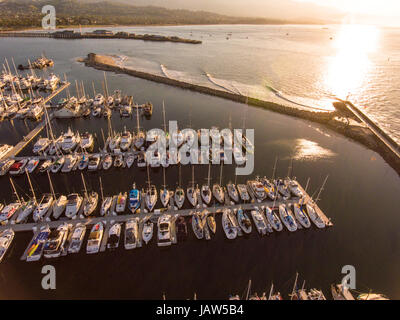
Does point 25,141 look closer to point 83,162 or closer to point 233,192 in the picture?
point 83,162

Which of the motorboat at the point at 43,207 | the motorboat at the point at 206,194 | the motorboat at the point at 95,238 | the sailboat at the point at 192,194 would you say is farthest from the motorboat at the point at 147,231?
the motorboat at the point at 43,207

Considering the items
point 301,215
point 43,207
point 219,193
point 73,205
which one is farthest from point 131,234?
point 301,215

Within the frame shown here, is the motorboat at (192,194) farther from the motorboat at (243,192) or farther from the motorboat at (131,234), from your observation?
the motorboat at (131,234)

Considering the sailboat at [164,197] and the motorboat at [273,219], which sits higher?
the sailboat at [164,197]

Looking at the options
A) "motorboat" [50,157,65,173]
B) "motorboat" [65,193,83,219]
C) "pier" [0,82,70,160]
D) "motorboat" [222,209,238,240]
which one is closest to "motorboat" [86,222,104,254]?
"motorboat" [65,193,83,219]

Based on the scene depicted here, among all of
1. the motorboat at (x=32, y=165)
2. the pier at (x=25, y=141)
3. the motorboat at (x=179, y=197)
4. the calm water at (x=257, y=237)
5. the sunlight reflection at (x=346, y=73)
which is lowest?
the calm water at (x=257, y=237)

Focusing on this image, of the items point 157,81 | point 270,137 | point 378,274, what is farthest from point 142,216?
point 157,81

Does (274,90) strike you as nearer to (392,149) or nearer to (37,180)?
(392,149)
